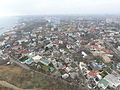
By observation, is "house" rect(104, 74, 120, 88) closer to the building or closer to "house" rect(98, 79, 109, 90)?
"house" rect(98, 79, 109, 90)

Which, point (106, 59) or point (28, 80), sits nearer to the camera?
point (28, 80)

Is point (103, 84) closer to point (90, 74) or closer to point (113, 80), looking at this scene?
point (113, 80)

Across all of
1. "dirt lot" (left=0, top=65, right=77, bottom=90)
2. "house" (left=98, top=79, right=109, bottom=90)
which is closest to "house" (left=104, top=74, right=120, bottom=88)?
"house" (left=98, top=79, right=109, bottom=90)

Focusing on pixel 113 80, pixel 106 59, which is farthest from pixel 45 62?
pixel 106 59

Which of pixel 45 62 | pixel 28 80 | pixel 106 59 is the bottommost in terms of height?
pixel 28 80

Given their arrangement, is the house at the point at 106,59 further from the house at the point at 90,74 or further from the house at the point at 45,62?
the house at the point at 45,62

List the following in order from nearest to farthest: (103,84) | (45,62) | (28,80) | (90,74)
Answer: (103,84) → (28,80) → (90,74) → (45,62)

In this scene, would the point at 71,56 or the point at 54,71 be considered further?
the point at 71,56

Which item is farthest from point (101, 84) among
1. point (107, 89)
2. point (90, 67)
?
point (90, 67)

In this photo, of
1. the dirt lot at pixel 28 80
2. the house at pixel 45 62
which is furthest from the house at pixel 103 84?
the house at pixel 45 62

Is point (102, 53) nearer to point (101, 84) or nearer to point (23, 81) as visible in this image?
point (101, 84)

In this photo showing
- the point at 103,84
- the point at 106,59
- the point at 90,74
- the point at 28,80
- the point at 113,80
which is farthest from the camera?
the point at 106,59
